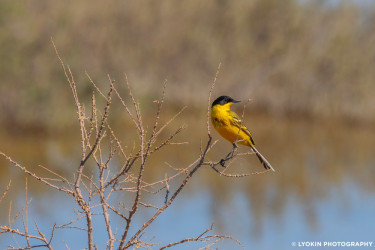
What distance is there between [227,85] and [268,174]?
6758mm

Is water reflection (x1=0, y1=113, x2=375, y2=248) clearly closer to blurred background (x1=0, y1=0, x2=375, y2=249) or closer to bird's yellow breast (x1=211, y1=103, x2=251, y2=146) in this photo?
blurred background (x1=0, y1=0, x2=375, y2=249)

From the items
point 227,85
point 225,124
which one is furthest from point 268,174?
point 225,124

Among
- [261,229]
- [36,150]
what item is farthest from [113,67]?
[261,229]

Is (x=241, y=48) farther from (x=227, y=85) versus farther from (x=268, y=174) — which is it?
(x=268, y=174)

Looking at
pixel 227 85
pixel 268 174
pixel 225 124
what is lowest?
pixel 225 124

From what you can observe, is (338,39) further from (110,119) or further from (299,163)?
(110,119)

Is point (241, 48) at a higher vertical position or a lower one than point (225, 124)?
higher

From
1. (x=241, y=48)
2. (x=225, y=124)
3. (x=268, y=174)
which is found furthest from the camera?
(x=241, y=48)

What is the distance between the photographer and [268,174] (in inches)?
997

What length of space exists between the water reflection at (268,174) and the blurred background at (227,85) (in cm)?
6

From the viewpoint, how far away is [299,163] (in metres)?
26.2

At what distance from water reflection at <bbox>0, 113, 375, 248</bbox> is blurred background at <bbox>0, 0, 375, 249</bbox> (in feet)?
0.20

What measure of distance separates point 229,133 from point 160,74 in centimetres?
2521

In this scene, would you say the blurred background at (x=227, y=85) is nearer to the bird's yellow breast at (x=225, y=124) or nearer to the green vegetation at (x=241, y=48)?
the green vegetation at (x=241, y=48)
